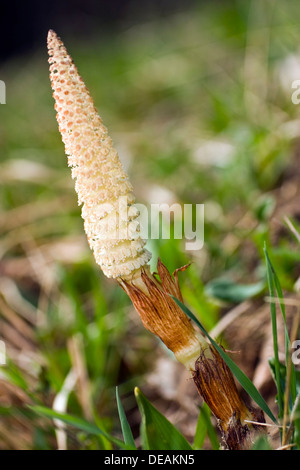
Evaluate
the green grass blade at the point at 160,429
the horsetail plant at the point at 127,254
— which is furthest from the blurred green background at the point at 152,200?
the horsetail plant at the point at 127,254

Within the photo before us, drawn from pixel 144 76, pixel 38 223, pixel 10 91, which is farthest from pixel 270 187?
pixel 10 91

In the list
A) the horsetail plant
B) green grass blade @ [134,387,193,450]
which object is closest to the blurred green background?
green grass blade @ [134,387,193,450]

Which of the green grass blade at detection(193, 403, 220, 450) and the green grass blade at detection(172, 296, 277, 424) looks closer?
the green grass blade at detection(172, 296, 277, 424)

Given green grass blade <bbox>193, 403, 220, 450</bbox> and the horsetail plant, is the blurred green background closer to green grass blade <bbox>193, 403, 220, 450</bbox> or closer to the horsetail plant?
green grass blade <bbox>193, 403, 220, 450</bbox>

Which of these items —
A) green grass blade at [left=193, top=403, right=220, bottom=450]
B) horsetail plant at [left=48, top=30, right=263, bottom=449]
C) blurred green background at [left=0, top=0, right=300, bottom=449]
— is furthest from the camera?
blurred green background at [left=0, top=0, right=300, bottom=449]

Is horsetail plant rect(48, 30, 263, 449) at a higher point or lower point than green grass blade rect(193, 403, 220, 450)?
higher

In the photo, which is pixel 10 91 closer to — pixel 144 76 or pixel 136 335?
pixel 144 76

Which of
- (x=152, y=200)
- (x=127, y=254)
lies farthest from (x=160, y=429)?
(x=152, y=200)
